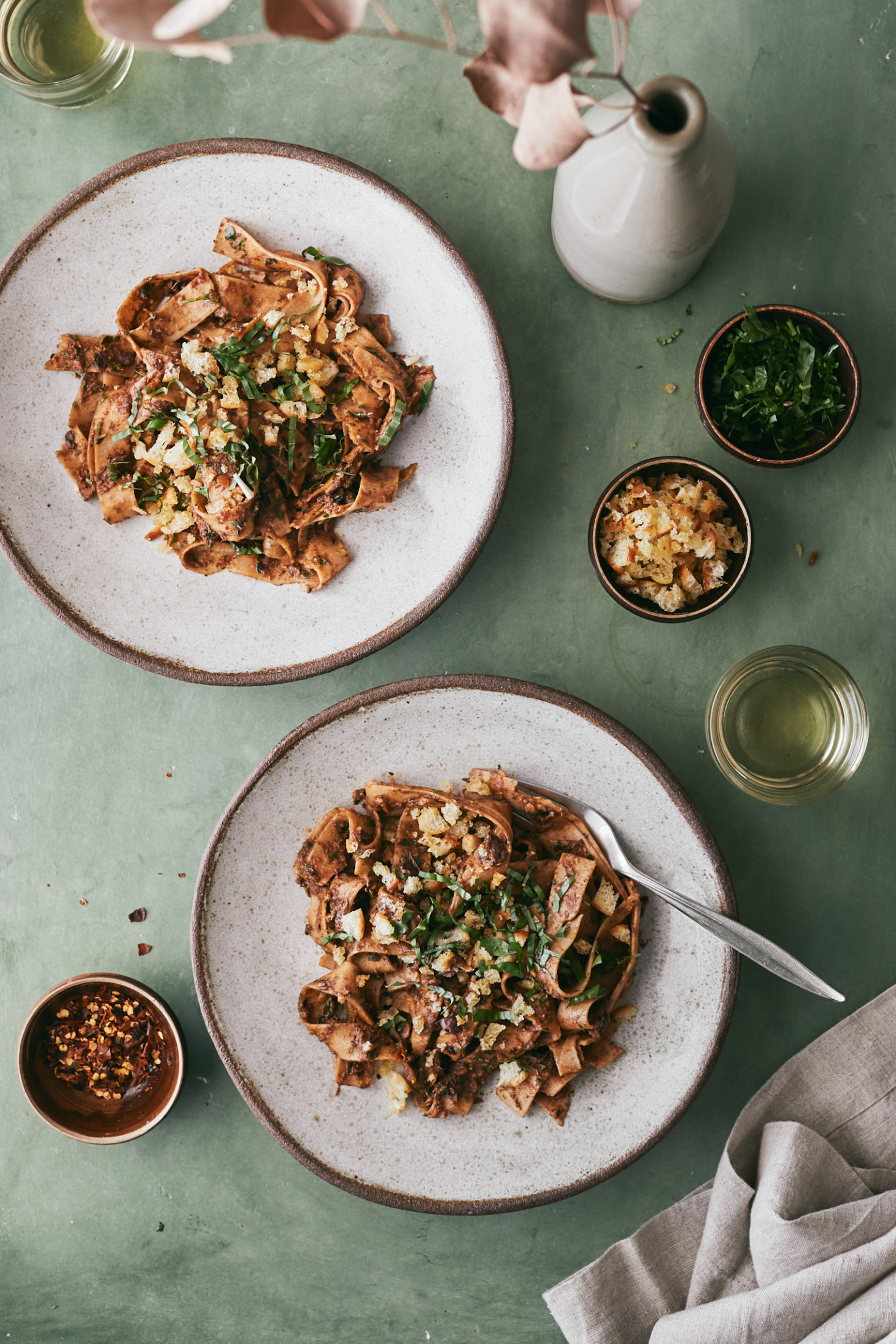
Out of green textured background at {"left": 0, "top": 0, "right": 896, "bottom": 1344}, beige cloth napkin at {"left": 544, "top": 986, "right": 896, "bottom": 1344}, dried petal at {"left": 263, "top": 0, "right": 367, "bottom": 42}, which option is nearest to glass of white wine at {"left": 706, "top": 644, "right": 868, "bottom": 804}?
green textured background at {"left": 0, "top": 0, "right": 896, "bottom": 1344}

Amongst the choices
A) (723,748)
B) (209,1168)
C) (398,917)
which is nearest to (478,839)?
(398,917)

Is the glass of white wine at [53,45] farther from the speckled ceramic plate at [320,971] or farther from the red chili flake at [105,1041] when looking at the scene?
the red chili flake at [105,1041]

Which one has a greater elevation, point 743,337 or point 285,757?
point 743,337

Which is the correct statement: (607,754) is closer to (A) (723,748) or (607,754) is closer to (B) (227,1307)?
(A) (723,748)

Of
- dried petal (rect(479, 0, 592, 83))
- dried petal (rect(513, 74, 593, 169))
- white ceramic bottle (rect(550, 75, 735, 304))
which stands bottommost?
white ceramic bottle (rect(550, 75, 735, 304))

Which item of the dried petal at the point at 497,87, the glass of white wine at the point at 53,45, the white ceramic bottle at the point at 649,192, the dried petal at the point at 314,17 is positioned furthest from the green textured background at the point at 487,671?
the dried petal at the point at 314,17

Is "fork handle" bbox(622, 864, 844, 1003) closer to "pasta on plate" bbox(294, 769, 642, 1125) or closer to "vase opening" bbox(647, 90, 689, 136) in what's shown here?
"pasta on plate" bbox(294, 769, 642, 1125)

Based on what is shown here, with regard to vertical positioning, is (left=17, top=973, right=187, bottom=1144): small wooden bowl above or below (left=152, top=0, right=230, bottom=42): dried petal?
below
